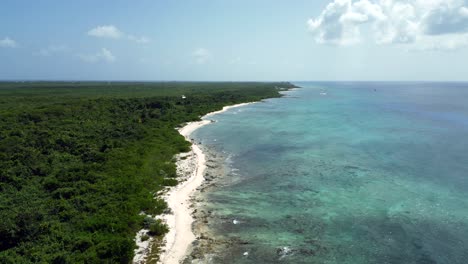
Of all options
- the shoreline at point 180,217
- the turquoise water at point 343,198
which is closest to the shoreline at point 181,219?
the shoreline at point 180,217

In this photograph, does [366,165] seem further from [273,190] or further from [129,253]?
[129,253]

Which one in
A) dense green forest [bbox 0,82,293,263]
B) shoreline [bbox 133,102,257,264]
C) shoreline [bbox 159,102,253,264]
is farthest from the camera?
shoreline [bbox 159,102,253,264]

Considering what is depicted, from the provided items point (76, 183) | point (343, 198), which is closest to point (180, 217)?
point (76, 183)

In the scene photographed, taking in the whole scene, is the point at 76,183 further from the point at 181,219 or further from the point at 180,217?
the point at 181,219

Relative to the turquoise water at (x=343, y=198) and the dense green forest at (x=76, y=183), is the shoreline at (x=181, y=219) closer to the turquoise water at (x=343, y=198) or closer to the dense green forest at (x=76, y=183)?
the dense green forest at (x=76, y=183)

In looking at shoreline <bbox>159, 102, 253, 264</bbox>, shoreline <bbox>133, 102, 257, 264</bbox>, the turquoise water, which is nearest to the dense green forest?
shoreline <bbox>133, 102, 257, 264</bbox>

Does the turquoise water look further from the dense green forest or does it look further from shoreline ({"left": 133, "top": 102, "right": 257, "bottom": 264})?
the dense green forest

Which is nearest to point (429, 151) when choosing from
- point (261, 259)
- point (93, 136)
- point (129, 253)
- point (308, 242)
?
point (308, 242)
